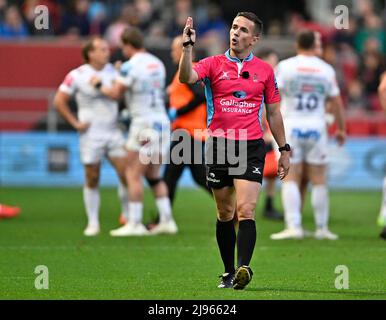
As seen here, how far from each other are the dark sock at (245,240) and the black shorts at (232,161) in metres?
0.41

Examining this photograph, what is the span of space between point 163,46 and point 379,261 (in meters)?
11.8

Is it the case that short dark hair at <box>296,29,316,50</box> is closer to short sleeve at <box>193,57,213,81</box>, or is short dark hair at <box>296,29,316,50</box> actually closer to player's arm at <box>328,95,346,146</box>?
player's arm at <box>328,95,346,146</box>

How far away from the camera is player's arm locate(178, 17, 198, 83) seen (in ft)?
28.1

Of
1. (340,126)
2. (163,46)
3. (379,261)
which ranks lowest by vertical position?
(379,261)

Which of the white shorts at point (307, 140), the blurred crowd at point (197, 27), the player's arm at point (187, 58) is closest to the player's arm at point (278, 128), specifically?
the player's arm at point (187, 58)

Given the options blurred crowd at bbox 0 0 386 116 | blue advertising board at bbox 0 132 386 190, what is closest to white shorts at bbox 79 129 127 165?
blue advertising board at bbox 0 132 386 190

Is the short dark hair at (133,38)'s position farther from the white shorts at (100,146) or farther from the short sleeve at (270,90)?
the short sleeve at (270,90)

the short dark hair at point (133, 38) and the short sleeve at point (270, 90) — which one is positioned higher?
the short dark hair at point (133, 38)

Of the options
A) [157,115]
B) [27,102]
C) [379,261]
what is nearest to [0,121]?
[27,102]

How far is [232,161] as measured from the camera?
367 inches

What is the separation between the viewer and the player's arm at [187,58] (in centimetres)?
856

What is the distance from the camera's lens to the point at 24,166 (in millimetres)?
21469

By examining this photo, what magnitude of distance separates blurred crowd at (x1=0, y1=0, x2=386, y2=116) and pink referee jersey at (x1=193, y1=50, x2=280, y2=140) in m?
13.7
